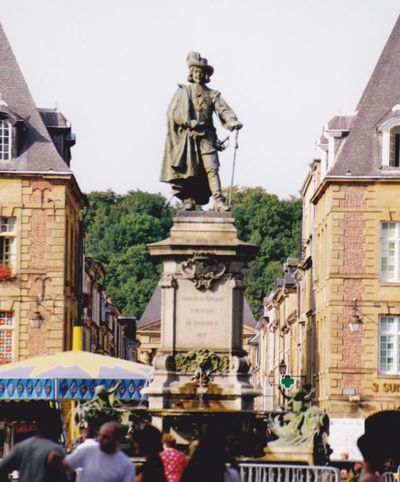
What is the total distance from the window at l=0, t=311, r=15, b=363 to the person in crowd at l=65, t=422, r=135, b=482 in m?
40.8

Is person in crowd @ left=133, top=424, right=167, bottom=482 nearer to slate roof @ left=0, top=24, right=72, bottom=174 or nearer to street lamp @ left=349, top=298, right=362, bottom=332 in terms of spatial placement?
street lamp @ left=349, top=298, right=362, bottom=332

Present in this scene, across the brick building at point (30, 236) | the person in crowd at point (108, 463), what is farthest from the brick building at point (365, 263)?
the person in crowd at point (108, 463)

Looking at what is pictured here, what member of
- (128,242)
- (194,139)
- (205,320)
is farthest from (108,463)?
(128,242)

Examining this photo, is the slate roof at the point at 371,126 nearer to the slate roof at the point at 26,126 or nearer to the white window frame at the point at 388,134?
the white window frame at the point at 388,134

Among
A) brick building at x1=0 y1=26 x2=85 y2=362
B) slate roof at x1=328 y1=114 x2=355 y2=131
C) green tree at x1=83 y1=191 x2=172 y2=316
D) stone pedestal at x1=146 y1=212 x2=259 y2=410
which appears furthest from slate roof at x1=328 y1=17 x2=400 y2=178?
green tree at x1=83 y1=191 x2=172 y2=316

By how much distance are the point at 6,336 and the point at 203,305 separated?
96.7ft

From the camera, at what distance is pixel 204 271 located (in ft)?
98.1

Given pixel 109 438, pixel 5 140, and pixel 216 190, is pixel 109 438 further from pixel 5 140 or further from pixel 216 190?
pixel 5 140

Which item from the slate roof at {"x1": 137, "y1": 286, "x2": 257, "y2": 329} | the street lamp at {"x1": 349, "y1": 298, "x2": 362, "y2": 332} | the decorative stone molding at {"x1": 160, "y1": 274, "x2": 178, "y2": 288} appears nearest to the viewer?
the decorative stone molding at {"x1": 160, "y1": 274, "x2": 178, "y2": 288}

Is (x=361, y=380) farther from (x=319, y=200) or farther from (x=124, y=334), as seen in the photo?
(x=124, y=334)

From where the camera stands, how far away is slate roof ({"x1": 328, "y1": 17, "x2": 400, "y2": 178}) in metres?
58.9

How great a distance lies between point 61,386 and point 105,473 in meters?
18.8

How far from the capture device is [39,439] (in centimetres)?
1733

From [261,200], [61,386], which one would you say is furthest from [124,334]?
[61,386]
